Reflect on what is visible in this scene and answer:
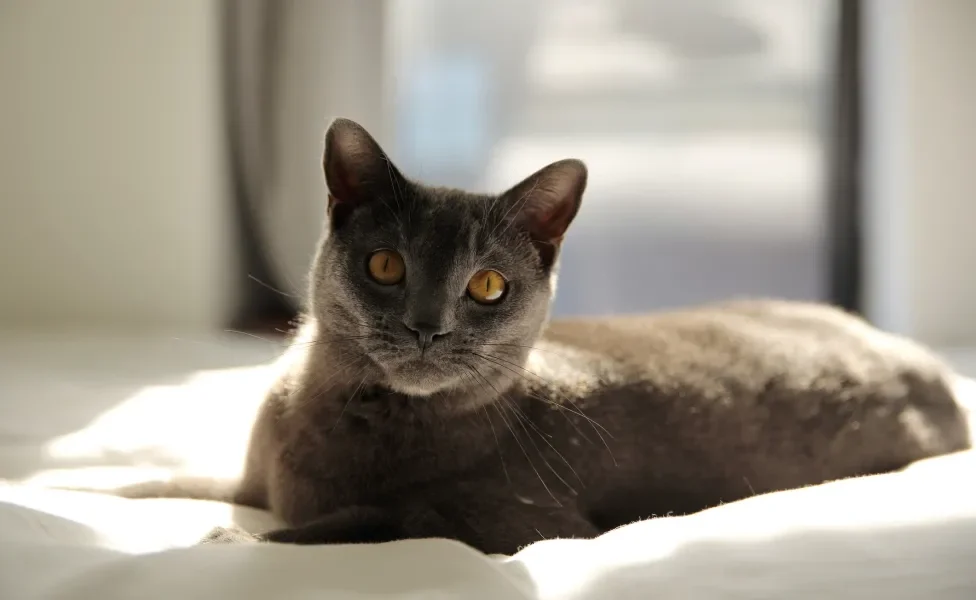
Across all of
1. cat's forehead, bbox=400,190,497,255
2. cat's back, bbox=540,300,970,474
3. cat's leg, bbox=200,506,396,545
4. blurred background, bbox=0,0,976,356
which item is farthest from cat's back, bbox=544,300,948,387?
blurred background, bbox=0,0,976,356

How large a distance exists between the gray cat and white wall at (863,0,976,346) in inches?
61.9

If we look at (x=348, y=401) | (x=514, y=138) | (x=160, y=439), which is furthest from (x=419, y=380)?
(x=514, y=138)

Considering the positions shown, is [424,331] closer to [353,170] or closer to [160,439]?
[353,170]

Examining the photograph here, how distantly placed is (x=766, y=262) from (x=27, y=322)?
2333 millimetres

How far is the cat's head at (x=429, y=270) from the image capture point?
93cm

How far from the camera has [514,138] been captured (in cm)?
268

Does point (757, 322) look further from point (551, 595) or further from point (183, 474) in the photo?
point (183, 474)

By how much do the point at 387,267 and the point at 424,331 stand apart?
0.32 feet

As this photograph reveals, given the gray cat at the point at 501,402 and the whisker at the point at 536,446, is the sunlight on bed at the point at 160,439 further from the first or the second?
the whisker at the point at 536,446

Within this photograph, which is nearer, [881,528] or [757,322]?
[881,528]

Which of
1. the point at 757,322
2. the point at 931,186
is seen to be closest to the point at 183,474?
the point at 757,322

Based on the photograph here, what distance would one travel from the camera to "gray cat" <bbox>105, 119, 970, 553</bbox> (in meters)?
0.94

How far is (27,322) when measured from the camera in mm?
2506

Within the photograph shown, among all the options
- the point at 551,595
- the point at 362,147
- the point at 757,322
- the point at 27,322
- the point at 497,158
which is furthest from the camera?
the point at 497,158
